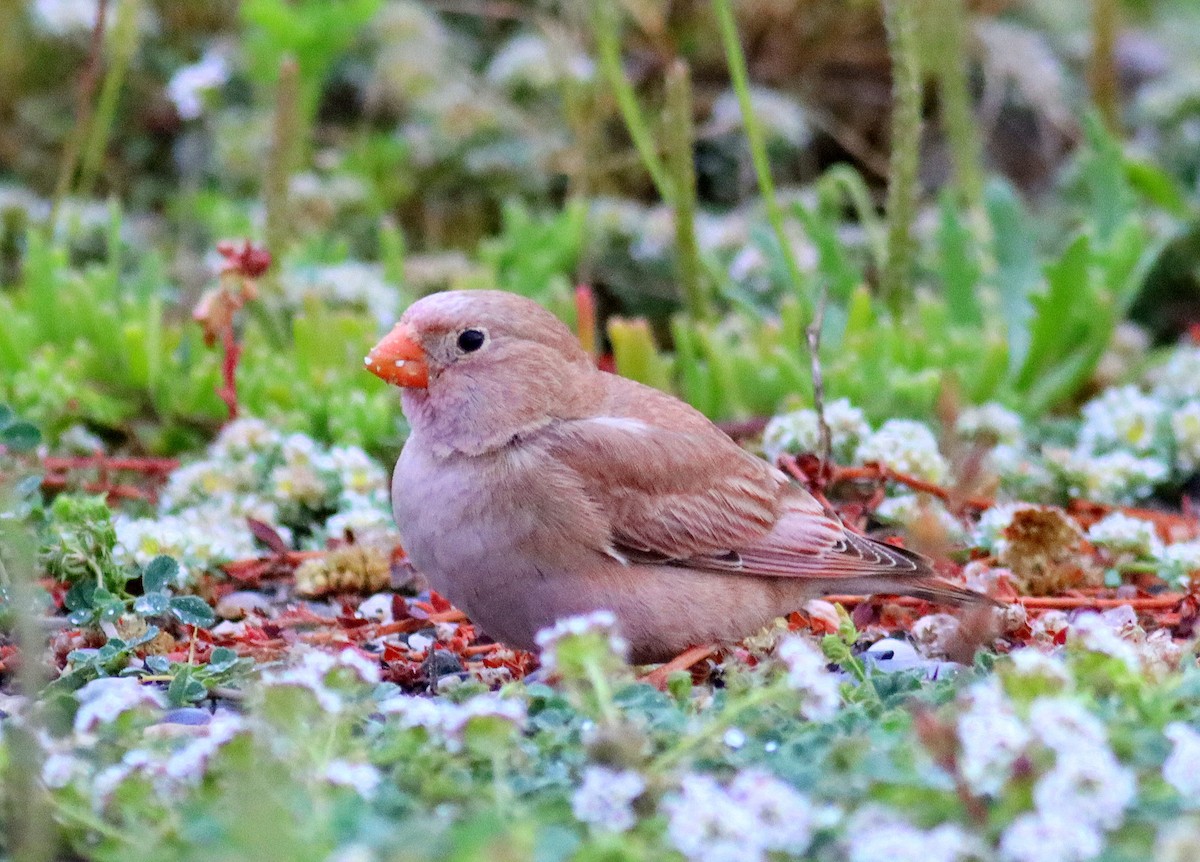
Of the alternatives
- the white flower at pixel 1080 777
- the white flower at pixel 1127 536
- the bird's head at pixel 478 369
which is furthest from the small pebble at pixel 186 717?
the white flower at pixel 1127 536

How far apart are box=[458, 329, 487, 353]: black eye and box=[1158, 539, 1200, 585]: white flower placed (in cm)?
149

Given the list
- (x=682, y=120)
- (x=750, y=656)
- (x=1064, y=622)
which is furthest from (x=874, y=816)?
(x=682, y=120)

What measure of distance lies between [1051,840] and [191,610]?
1.74m

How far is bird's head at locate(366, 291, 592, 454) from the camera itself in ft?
9.81

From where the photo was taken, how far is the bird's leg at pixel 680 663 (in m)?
2.77

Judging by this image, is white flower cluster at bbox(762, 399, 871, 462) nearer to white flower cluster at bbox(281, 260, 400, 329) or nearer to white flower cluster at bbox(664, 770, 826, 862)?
white flower cluster at bbox(281, 260, 400, 329)

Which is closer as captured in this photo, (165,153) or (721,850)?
(721,850)

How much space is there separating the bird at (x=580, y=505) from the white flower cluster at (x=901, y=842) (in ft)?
3.28

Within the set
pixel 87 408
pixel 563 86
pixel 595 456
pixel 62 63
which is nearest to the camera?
pixel 595 456

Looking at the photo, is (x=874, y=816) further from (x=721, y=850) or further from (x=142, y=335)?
(x=142, y=335)

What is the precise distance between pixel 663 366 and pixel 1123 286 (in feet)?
4.65

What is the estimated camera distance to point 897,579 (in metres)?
3.09

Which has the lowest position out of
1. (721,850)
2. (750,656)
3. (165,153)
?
(750,656)

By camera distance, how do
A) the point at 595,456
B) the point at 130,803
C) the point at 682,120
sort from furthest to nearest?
the point at 682,120
the point at 595,456
the point at 130,803
